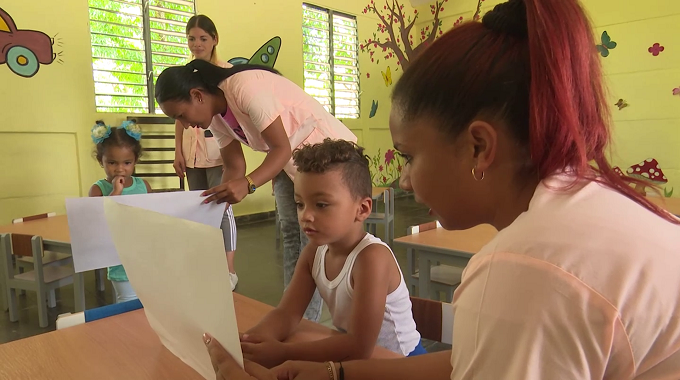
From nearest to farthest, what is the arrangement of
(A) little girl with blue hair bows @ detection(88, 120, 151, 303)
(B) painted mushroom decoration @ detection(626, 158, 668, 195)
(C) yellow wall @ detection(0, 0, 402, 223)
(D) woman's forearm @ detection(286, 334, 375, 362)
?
1. (D) woman's forearm @ detection(286, 334, 375, 362)
2. (A) little girl with blue hair bows @ detection(88, 120, 151, 303)
3. (C) yellow wall @ detection(0, 0, 402, 223)
4. (B) painted mushroom decoration @ detection(626, 158, 668, 195)

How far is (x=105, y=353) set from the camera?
0.82 metres

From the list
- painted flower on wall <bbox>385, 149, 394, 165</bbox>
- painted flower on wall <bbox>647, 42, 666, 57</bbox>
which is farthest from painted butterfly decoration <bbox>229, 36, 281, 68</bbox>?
painted flower on wall <bbox>647, 42, 666, 57</bbox>

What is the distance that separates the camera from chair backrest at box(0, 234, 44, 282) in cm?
227

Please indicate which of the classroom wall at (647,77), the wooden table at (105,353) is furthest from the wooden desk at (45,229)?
the classroom wall at (647,77)

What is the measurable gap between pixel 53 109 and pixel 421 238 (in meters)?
3.45

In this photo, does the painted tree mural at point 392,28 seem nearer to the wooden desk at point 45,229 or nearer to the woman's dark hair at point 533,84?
the wooden desk at point 45,229

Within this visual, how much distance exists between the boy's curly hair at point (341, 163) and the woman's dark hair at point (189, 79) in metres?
0.61

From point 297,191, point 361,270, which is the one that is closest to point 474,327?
point 361,270

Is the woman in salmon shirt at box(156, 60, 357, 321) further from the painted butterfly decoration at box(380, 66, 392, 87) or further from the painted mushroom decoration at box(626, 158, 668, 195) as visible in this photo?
the painted butterfly decoration at box(380, 66, 392, 87)

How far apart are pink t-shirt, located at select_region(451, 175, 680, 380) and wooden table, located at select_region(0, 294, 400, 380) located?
0.45m

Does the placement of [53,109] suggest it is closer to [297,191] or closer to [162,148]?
[162,148]

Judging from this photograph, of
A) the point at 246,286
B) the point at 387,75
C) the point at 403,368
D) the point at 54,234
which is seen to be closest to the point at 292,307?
the point at 403,368

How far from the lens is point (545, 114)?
1.55 feet

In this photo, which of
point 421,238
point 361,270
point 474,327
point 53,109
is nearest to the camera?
point 474,327
